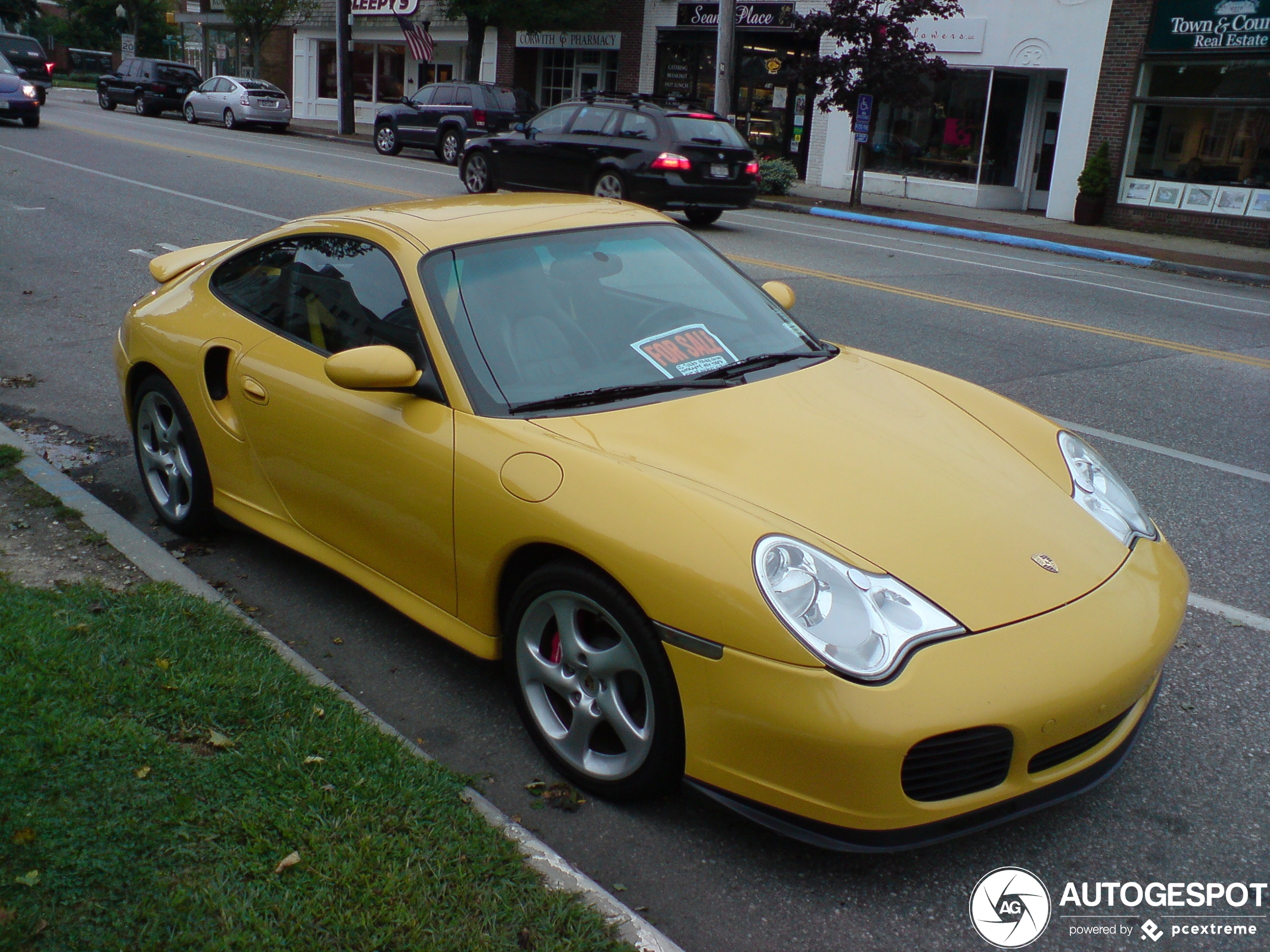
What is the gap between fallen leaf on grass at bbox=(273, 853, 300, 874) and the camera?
2572 millimetres

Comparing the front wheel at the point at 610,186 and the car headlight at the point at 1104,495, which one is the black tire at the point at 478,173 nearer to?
the front wheel at the point at 610,186

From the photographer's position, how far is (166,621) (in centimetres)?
372

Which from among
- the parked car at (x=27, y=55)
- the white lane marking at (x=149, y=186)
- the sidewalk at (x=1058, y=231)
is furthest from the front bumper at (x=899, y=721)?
the parked car at (x=27, y=55)

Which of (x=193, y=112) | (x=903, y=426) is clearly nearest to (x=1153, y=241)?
(x=903, y=426)

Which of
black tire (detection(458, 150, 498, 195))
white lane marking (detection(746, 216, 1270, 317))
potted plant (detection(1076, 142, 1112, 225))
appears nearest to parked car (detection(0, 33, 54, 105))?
black tire (detection(458, 150, 498, 195))

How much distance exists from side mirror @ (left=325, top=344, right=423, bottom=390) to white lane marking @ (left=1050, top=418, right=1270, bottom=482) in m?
3.68

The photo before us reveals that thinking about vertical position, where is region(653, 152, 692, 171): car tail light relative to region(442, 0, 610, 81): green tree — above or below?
below

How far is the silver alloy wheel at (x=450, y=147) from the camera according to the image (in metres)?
25.0

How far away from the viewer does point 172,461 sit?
4625 millimetres

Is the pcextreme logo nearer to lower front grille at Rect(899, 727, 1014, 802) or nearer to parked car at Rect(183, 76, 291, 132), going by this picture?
lower front grille at Rect(899, 727, 1014, 802)

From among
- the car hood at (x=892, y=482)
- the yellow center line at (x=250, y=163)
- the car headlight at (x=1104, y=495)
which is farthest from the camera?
the yellow center line at (x=250, y=163)

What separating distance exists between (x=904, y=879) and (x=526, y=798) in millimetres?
1007

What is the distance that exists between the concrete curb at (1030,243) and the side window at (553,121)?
203 inches

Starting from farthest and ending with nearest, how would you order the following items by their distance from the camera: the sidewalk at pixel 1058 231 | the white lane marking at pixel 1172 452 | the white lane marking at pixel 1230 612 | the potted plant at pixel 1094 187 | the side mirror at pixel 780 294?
the potted plant at pixel 1094 187, the sidewalk at pixel 1058 231, the white lane marking at pixel 1172 452, the side mirror at pixel 780 294, the white lane marking at pixel 1230 612
